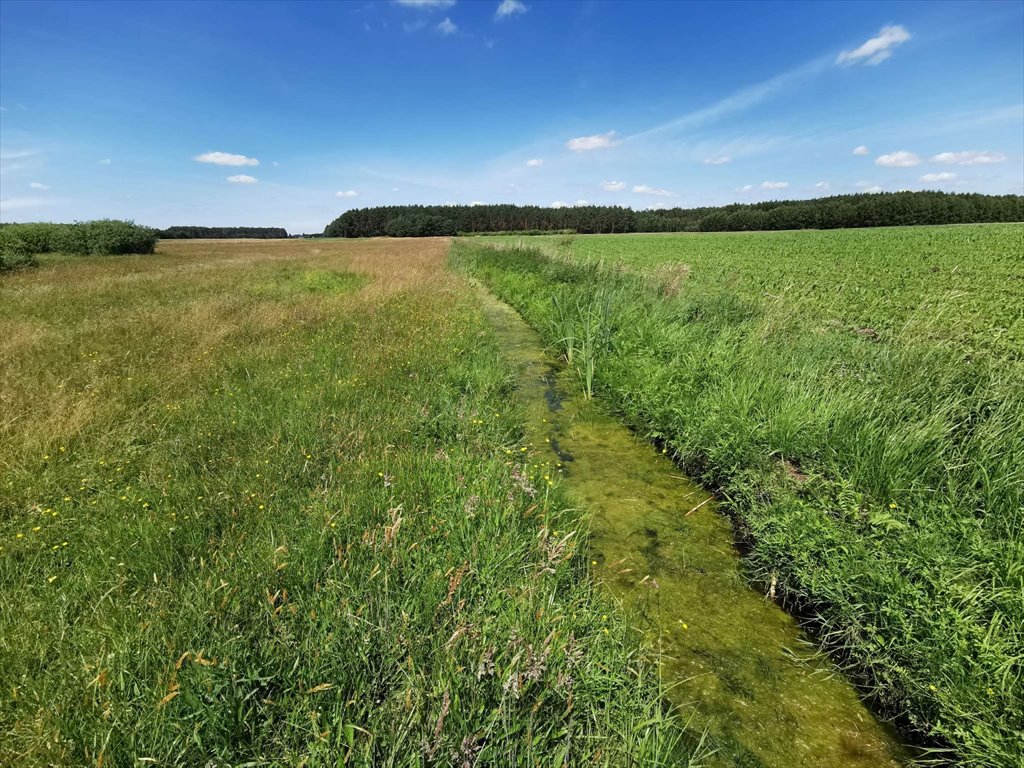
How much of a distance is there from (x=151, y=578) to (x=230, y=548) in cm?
47

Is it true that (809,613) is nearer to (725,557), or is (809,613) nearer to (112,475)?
(725,557)

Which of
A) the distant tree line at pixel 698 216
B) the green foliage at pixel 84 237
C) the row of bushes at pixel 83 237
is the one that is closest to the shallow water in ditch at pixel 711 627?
the row of bushes at pixel 83 237

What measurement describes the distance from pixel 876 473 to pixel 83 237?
137 ft

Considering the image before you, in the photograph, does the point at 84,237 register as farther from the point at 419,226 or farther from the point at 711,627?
the point at 419,226

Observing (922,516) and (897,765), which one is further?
(922,516)

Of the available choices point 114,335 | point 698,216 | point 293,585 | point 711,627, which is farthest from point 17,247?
point 698,216

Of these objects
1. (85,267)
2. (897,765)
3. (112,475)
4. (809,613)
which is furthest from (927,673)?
(85,267)

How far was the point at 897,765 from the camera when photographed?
2227 millimetres

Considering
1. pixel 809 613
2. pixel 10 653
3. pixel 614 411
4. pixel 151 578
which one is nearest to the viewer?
pixel 10 653

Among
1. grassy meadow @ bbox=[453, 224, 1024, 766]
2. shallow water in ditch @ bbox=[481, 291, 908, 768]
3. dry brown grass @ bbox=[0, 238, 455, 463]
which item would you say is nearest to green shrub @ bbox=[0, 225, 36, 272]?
dry brown grass @ bbox=[0, 238, 455, 463]

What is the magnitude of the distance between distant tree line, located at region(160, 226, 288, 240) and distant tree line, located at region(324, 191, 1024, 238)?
556 inches

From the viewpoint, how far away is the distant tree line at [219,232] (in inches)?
3565

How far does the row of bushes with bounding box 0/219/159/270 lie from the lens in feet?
85.0

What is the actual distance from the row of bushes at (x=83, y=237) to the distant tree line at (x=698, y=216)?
6413 centimetres
